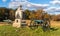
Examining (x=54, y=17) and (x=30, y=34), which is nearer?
(x=30, y=34)

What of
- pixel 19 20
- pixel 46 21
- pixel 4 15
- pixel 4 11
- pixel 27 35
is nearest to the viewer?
pixel 27 35

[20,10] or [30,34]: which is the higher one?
[20,10]

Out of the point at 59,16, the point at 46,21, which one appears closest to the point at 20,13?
the point at 46,21

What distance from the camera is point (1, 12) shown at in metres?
34.3

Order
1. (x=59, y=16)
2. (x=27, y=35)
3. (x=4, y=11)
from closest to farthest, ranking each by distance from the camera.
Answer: (x=27, y=35), (x=4, y=11), (x=59, y=16)

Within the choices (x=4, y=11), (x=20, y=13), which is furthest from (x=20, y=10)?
(x=4, y=11)

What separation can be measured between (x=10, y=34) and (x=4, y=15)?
865 inches

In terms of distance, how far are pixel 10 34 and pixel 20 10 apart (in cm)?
629

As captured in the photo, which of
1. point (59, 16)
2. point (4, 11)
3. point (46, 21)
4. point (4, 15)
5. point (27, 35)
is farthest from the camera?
point (59, 16)

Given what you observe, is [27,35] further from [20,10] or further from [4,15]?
[4,15]

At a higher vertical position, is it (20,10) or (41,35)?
(20,10)

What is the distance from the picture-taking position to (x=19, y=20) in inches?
685

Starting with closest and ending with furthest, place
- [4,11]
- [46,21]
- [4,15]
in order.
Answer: [46,21] → [4,15] → [4,11]

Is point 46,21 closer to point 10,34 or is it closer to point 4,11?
point 10,34
